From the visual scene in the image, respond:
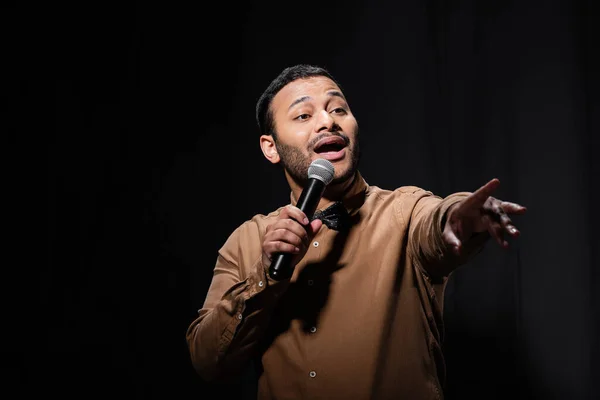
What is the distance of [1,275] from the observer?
6.63 ft

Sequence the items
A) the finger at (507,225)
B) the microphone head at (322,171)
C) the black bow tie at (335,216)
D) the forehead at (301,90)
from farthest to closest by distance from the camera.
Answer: the forehead at (301,90) → the black bow tie at (335,216) → the microphone head at (322,171) → the finger at (507,225)

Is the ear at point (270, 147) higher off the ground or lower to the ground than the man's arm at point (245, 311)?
higher

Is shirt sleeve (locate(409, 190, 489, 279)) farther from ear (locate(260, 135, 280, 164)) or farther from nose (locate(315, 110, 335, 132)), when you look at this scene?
ear (locate(260, 135, 280, 164))

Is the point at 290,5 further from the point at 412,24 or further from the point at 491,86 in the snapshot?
the point at 491,86

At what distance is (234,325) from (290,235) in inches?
11.1

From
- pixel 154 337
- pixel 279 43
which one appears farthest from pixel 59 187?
pixel 279 43

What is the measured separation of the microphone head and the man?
0.10 metres

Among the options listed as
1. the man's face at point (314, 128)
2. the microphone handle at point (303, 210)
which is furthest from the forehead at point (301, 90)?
the microphone handle at point (303, 210)

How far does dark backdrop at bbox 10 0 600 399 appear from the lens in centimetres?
175

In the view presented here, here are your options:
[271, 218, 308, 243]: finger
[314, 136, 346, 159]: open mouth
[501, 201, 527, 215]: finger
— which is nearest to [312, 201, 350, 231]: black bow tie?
[314, 136, 346, 159]: open mouth

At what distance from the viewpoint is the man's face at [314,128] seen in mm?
1435

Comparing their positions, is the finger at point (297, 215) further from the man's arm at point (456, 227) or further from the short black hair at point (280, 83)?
the short black hair at point (280, 83)

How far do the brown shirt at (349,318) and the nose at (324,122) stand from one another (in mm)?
198

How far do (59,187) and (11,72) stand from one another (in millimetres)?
460
